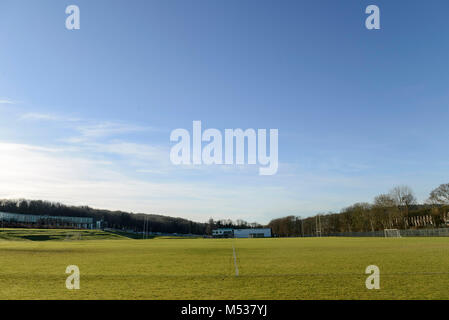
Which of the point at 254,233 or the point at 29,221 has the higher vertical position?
the point at 29,221

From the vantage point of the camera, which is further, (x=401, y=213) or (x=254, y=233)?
(x=254, y=233)

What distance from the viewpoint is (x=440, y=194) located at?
367 feet

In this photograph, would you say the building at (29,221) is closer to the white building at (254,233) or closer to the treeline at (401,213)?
the white building at (254,233)

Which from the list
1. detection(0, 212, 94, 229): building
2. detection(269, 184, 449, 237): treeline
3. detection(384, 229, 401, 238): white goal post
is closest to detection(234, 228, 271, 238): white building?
detection(269, 184, 449, 237): treeline

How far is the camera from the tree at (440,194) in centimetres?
11006

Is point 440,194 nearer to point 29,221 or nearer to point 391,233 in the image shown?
point 391,233

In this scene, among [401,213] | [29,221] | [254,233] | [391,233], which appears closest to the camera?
[391,233]

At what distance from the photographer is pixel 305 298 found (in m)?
10.5

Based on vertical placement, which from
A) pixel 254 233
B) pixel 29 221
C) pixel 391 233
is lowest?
pixel 254 233

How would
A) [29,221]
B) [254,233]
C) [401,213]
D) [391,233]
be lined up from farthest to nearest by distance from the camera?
[254,233] → [29,221] → [401,213] → [391,233]

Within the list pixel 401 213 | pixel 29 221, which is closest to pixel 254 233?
pixel 401 213
